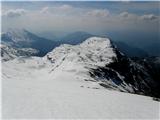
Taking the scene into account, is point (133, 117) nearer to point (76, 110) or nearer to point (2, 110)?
point (76, 110)

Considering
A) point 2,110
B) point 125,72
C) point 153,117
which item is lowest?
point 125,72

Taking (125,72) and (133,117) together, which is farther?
(125,72)

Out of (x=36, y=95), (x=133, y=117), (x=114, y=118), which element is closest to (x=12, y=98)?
(x=36, y=95)

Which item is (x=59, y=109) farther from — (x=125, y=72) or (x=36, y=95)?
(x=125, y=72)

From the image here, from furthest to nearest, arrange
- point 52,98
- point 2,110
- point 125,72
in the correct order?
point 125,72 < point 52,98 < point 2,110

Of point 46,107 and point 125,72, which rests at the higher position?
point 46,107

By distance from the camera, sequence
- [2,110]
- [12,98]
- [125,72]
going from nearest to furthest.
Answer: [2,110]
[12,98]
[125,72]

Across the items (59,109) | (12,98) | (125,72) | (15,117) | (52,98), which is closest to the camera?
(15,117)

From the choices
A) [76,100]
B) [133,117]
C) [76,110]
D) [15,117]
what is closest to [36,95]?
[76,100]

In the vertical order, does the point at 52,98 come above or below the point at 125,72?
above
